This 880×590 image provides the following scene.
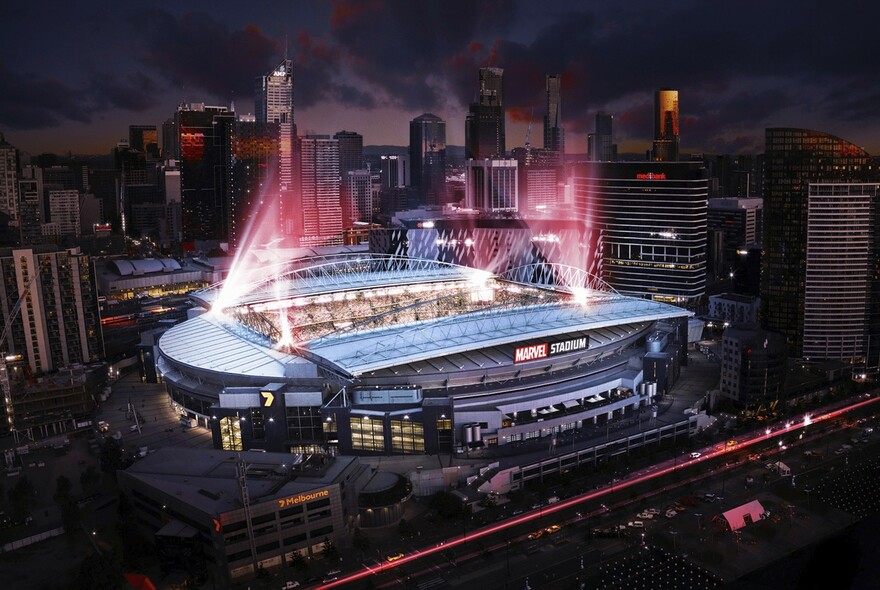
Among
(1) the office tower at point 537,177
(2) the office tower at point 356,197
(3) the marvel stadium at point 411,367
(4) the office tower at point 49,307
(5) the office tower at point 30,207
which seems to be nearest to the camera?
(3) the marvel stadium at point 411,367

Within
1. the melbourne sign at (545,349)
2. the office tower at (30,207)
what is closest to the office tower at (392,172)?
the office tower at (30,207)

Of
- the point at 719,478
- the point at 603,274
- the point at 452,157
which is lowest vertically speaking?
the point at 719,478

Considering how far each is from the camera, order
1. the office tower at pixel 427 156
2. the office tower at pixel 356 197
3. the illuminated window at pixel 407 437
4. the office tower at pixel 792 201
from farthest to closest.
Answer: the office tower at pixel 427 156 < the office tower at pixel 356 197 < the office tower at pixel 792 201 < the illuminated window at pixel 407 437

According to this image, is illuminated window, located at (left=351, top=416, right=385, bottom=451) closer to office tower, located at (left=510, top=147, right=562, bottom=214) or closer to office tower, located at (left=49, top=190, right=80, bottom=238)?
office tower, located at (left=510, top=147, right=562, bottom=214)

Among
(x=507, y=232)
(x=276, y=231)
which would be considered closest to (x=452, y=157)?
(x=276, y=231)

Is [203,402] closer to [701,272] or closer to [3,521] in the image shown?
[3,521]

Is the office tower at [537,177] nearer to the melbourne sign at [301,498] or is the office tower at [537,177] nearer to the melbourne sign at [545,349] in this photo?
the melbourne sign at [545,349]

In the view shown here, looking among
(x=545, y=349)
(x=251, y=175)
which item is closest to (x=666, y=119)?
(x=251, y=175)

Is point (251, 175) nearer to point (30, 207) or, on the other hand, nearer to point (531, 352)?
point (30, 207)
